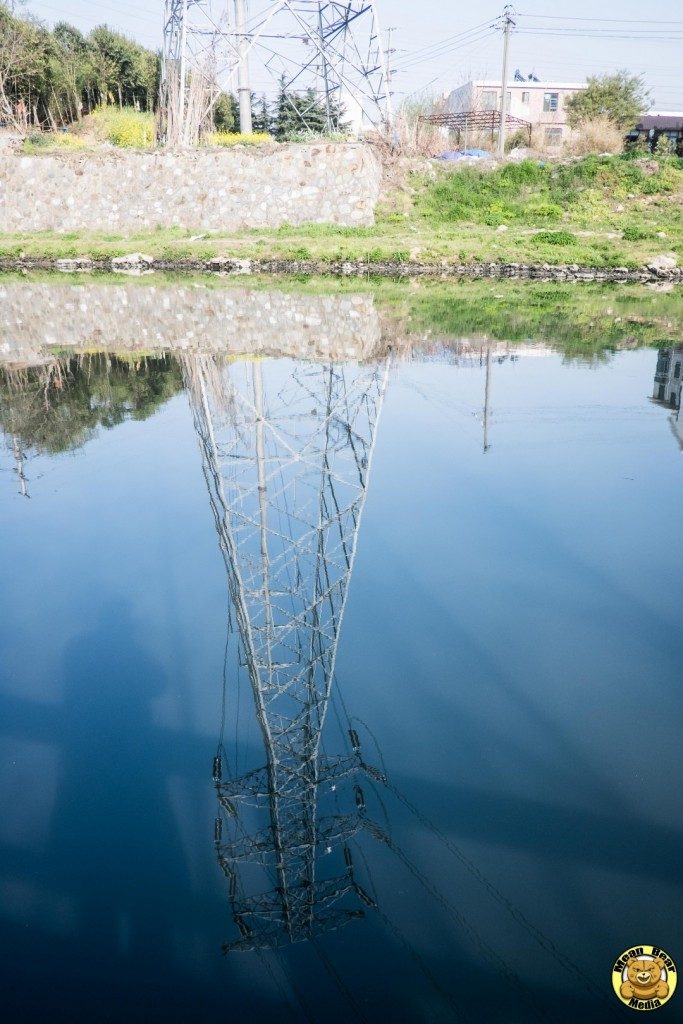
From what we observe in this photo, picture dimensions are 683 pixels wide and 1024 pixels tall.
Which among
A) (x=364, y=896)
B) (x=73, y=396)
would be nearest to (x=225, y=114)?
(x=73, y=396)

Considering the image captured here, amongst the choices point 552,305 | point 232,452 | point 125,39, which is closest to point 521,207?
point 552,305

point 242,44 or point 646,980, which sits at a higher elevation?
point 242,44

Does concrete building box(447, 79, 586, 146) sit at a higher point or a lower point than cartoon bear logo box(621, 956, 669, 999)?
higher

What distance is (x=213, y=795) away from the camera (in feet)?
10.2

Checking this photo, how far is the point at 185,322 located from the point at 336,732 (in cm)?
1043

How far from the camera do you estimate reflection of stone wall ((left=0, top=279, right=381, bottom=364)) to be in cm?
1121

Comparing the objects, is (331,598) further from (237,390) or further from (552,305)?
(552,305)

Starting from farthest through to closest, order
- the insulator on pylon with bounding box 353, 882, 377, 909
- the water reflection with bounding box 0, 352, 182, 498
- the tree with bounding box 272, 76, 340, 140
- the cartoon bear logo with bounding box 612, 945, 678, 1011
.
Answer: the tree with bounding box 272, 76, 340, 140
the water reflection with bounding box 0, 352, 182, 498
the insulator on pylon with bounding box 353, 882, 377, 909
the cartoon bear logo with bounding box 612, 945, 678, 1011

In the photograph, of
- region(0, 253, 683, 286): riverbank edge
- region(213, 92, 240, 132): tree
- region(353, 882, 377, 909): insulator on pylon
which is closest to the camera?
region(353, 882, 377, 909): insulator on pylon

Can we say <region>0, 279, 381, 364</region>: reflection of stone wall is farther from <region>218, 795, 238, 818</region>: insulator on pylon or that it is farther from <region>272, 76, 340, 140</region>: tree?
<region>272, 76, 340, 140</region>: tree

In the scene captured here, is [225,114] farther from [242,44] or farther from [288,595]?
[288,595]

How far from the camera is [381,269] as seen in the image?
19.1 meters

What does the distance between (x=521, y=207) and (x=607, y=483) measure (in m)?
18.5

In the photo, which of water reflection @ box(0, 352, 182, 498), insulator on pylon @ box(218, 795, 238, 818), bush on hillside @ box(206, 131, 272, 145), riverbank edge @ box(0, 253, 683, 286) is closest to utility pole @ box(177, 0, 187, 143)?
bush on hillside @ box(206, 131, 272, 145)
